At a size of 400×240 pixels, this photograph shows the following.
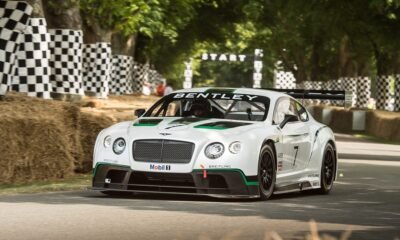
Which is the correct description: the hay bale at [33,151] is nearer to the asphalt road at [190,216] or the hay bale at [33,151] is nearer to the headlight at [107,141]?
the asphalt road at [190,216]

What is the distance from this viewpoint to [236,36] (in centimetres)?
5988

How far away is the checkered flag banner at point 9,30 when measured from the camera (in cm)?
1700

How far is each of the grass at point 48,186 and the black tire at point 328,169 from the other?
3137mm

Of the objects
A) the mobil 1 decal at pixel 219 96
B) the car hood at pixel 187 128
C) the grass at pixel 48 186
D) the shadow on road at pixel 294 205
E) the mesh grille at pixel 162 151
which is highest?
the mobil 1 decal at pixel 219 96

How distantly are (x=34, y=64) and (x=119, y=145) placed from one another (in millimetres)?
9066

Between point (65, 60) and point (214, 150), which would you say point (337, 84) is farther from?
point (214, 150)

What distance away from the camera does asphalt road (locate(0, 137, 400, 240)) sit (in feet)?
32.6

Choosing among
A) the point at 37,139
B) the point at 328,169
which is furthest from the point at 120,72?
the point at 37,139

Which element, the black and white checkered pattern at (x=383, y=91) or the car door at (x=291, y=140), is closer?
the car door at (x=291, y=140)

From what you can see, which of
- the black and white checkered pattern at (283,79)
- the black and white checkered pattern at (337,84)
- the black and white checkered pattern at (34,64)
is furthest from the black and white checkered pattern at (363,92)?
the black and white checkered pattern at (34,64)

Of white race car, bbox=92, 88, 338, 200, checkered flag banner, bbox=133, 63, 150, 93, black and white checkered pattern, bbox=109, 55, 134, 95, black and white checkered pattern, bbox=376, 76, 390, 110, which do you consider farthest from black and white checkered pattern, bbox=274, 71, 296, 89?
white race car, bbox=92, 88, 338, 200

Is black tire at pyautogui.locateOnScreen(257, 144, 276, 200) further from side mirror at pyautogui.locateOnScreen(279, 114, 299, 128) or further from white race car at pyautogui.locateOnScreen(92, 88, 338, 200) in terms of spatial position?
side mirror at pyautogui.locateOnScreen(279, 114, 299, 128)

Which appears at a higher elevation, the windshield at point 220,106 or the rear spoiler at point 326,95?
the rear spoiler at point 326,95

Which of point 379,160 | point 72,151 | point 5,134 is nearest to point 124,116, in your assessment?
point 72,151
